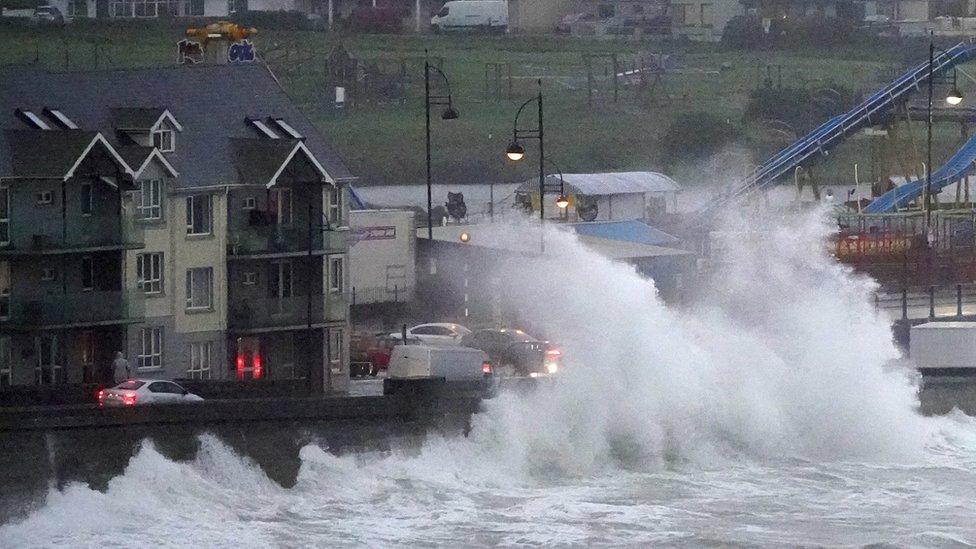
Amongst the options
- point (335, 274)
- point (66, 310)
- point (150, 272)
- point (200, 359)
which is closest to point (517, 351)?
point (335, 274)

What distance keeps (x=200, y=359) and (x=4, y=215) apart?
5.10 m

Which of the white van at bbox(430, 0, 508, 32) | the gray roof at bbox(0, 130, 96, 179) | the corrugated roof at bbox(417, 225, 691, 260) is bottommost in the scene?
the corrugated roof at bbox(417, 225, 691, 260)

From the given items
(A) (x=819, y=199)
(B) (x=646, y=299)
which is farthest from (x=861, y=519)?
(A) (x=819, y=199)

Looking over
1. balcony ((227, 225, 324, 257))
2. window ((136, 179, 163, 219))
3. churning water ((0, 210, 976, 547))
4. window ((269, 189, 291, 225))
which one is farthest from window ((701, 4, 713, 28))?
window ((136, 179, 163, 219))

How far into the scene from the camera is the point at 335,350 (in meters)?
49.2

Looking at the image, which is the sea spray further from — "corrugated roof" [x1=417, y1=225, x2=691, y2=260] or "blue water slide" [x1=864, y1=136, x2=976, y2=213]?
"blue water slide" [x1=864, y1=136, x2=976, y2=213]

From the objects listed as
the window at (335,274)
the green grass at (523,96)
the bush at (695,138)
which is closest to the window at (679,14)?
the green grass at (523,96)

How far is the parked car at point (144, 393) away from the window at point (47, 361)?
3055 mm

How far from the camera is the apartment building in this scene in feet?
146

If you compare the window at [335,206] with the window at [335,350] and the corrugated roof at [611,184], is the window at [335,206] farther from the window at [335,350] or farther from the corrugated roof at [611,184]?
the corrugated roof at [611,184]

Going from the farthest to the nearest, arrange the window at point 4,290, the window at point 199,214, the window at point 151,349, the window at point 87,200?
the window at point 199,214
the window at point 151,349
the window at point 87,200
the window at point 4,290

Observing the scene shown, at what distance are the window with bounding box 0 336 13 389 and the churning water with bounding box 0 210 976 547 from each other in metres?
6.74

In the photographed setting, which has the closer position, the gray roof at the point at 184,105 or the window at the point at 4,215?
the window at the point at 4,215

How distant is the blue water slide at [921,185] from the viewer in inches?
3103
